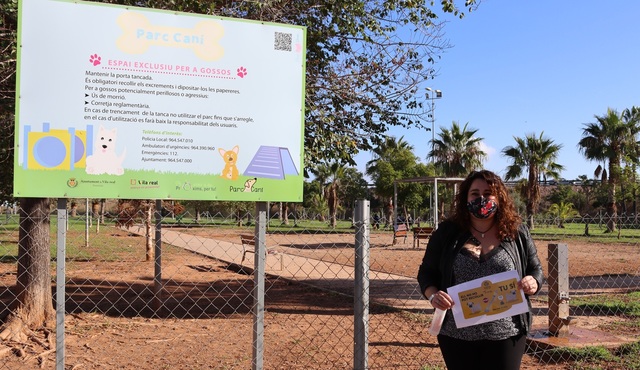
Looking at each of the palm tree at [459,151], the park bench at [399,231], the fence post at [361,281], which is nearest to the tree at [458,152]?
the palm tree at [459,151]

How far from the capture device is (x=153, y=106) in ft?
11.6

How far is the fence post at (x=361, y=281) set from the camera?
3764mm

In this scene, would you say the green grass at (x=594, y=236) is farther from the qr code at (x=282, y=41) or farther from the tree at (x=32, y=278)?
the qr code at (x=282, y=41)

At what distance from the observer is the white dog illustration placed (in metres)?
3.47

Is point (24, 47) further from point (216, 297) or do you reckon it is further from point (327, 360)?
point (216, 297)

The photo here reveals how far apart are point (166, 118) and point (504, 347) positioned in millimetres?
2278

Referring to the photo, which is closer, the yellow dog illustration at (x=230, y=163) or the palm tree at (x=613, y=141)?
the yellow dog illustration at (x=230, y=163)

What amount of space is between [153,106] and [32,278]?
14.7 feet

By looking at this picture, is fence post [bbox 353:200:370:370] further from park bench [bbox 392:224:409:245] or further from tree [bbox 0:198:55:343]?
park bench [bbox 392:224:409:245]

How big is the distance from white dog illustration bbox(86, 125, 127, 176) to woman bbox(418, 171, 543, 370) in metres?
1.88

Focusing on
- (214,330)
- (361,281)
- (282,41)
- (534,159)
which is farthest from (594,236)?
(282,41)

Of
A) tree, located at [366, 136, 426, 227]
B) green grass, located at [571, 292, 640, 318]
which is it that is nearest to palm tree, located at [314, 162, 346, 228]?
tree, located at [366, 136, 426, 227]

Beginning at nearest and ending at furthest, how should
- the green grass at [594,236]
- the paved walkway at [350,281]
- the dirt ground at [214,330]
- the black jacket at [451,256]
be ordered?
1. the black jacket at [451,256]
2. the dirt ground at [214,330]
3. the paved walkway at [350,281]
4. the green grass at [594,236]

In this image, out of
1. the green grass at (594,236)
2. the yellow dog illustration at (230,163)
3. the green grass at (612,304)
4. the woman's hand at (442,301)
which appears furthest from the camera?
the green grass at (594,236)
